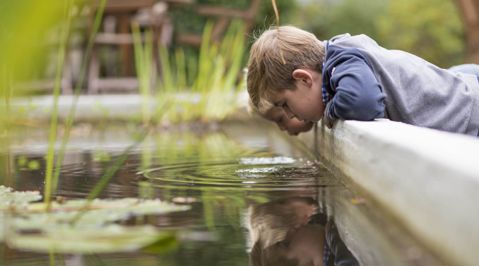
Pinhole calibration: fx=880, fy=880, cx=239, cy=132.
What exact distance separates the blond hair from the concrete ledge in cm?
72

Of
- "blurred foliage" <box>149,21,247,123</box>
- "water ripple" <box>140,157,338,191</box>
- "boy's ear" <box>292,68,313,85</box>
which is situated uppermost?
"boy's ear" <box>292,68,313,85</box>

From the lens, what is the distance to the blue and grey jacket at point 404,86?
10.8 feet

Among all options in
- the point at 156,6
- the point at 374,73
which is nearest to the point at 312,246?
the point at 374,73

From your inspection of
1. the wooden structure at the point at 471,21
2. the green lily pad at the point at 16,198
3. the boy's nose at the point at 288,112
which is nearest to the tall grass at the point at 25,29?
the green lily pad at the point at 16,198

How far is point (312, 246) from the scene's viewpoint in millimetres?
2139

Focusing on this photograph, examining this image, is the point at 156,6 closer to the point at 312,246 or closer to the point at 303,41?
the point at 303,41

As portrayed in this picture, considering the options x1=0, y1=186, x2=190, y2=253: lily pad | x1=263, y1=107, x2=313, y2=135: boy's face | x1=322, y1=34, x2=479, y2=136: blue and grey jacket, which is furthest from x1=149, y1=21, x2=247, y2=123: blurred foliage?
x1=0, y1=186, x2=190, y2=253: lily pad

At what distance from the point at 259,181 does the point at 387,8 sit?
19.4m

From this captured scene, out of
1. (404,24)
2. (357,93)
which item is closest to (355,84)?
(357,93)

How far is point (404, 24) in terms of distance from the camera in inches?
840

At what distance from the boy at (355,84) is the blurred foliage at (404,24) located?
17.1m

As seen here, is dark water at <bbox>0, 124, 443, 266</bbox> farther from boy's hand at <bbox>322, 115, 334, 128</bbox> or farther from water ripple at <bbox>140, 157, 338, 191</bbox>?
boy's hand at <bbox>322, 115, 334, 128</bbox>

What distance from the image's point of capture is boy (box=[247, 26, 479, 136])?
3.20 metres

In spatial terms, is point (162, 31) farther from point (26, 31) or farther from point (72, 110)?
point (26, 31)
